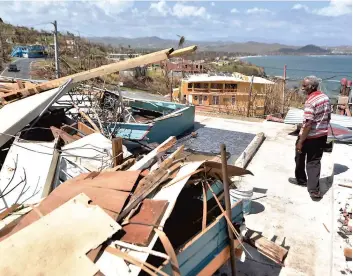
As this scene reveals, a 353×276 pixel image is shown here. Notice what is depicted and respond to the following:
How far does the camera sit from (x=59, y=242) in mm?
2463

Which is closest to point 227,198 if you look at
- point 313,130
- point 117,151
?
point 117,151

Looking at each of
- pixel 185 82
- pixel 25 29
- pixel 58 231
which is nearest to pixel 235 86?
pixel 185 82

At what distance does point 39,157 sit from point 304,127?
4.15m

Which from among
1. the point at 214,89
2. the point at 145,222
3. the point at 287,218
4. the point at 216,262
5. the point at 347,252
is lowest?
the point at 287,218

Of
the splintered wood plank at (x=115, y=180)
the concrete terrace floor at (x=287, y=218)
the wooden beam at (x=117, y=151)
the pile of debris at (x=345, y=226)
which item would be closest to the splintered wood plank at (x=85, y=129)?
the wooden beam at (x=117, y=151)

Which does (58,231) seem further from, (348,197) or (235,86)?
(235,86)

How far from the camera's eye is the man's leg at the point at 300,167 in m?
5.71

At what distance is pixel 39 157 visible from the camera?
5109mm

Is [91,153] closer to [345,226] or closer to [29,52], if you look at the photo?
[345,226]

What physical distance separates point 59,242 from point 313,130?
4.29 m

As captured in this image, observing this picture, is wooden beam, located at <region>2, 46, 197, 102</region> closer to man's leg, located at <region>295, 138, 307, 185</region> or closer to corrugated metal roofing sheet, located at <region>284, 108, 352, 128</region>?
man's leg, located at <region>295, 138, 307, 185</region>

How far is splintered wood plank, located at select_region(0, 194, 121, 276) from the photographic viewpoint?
228 cm

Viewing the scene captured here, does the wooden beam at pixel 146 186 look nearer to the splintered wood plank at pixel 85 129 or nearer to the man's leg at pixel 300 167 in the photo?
the man's leg at pixel 300 167

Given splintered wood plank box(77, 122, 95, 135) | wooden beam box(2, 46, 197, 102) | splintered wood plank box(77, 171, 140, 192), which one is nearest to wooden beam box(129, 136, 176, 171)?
splintered wood plank box(77, 171, 140, 192)
